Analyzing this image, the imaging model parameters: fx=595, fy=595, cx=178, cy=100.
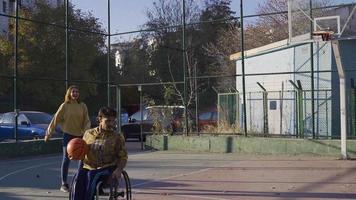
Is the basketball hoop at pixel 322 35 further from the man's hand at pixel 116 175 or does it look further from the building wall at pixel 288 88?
the man's hand at pixel 116 175

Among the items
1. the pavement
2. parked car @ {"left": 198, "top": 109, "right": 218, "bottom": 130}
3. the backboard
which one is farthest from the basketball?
parked car @ {"left": 198, "top": 109, "right": 218, "bottom": 130}

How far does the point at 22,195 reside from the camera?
33.9ft

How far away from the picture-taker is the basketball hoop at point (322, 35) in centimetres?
1451

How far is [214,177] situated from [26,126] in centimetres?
1148

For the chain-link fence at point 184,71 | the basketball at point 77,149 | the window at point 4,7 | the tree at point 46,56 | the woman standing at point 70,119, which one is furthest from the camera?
the window at point 4,7

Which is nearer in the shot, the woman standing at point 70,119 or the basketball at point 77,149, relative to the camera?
the basketball at point 77,149

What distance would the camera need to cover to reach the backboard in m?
15.0

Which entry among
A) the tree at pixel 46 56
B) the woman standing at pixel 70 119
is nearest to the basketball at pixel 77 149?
the woman standing at pixel 70 119

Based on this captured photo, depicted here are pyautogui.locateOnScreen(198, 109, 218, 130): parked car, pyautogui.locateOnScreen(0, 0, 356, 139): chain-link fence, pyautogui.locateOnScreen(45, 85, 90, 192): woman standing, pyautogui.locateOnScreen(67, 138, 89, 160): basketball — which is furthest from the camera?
pyautogui.locateOnScreen(198, 109, 218, 130): parked car

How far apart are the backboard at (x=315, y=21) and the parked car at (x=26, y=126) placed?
30.4ft

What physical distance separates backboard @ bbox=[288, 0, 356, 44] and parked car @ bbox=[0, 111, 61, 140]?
9262 mm

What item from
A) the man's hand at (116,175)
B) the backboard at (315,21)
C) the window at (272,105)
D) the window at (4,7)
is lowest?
the man's hand at (116,175)

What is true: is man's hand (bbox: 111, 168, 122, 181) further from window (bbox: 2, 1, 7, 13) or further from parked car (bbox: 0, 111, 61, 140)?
window (bbox: 2, 1, 7, 13)

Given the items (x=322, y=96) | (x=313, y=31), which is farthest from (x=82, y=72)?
(x=313, y=31)
